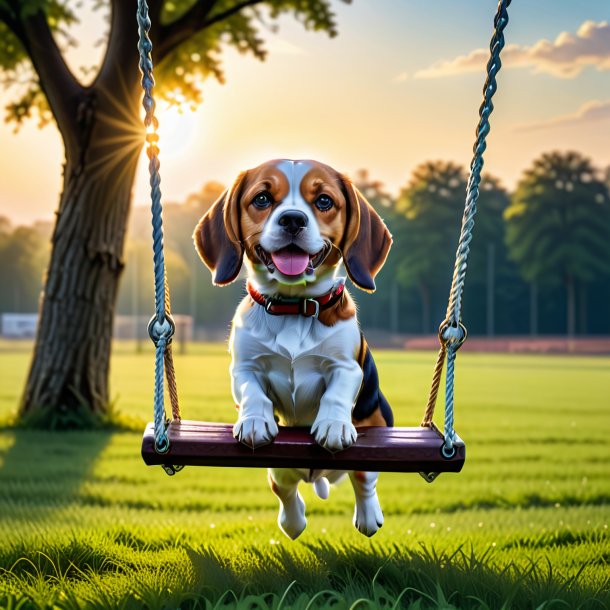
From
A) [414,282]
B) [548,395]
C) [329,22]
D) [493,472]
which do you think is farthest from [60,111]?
[414,282]

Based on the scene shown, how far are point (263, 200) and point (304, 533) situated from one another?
121 inches

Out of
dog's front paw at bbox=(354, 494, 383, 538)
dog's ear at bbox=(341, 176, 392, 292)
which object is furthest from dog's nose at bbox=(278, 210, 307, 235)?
dog's front paw at bbox=(354, 494, 383, 538)

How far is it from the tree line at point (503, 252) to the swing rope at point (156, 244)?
46135 millimetres

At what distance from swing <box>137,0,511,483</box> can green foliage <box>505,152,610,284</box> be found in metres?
49.9

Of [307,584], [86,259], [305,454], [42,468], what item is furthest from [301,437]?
[86,259]

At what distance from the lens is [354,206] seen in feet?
11.6

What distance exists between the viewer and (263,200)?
3412mm

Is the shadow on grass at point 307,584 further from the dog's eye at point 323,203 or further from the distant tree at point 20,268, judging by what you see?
the distant tree at point 20,268

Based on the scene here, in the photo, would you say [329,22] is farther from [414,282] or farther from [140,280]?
[140,280]

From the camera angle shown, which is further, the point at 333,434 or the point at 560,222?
the point at 560,222

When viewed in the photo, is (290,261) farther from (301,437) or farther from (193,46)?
(193,46)

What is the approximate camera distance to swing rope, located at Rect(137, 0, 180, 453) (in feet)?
11.0

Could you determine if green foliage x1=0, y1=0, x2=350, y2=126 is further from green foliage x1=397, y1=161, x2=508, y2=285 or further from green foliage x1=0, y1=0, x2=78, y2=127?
green foliage x1=397, y1=161, x2=508, y2=285

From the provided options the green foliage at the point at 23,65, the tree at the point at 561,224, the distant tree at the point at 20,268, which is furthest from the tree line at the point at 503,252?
the green foliage at the point at 23,65
